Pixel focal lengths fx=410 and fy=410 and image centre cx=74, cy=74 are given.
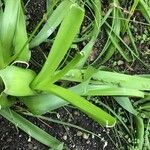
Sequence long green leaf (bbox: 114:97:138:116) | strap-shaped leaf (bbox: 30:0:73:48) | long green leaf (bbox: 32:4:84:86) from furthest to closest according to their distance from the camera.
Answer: long green leaf (bbox: 114:97:138:116) < strap-shaped leaf (bbox: 30:0:73:48) < long green leaf (bbox: 32:4:84:86)

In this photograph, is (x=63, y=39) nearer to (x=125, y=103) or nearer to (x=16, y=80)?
(x=16, y=80)

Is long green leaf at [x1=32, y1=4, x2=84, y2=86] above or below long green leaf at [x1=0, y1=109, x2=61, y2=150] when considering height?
above

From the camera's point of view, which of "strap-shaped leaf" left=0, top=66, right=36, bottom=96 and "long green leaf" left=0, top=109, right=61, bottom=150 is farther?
"long green leaf" left=0, top=109, right=61, bottom=150

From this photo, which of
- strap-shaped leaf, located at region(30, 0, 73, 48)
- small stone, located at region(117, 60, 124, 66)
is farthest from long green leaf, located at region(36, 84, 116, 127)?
small stone, located at region(117, 60, 124, 66)

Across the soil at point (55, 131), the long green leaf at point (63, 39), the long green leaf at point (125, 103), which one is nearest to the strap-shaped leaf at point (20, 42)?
the long green leaf at point (63, 39)

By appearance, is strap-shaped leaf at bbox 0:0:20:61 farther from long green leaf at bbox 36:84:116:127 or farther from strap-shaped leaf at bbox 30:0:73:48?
long green leaf at bbox 36:84:116:127

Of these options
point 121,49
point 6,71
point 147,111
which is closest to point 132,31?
point 121,49

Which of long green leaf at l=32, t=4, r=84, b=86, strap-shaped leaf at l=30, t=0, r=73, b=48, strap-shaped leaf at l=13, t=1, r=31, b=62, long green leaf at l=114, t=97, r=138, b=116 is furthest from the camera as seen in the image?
long green leaf at l=114, t=97, r=138, b=116

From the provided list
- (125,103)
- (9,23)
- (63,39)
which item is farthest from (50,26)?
(125,103)

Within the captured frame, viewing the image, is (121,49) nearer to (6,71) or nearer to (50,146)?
(50,146)
